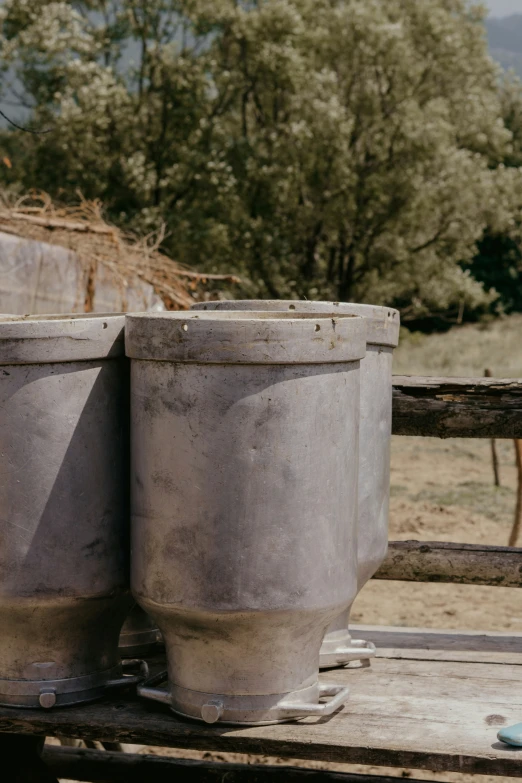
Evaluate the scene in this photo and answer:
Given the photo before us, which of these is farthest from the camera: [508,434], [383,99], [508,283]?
[508,283]

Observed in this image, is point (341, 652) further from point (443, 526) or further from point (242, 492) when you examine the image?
point (443, 526)

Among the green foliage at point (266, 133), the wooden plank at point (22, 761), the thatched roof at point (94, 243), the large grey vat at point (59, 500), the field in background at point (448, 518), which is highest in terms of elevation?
the green foliage at point (266, 133)

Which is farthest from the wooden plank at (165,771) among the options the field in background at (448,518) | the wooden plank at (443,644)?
the field in background at (448,518)

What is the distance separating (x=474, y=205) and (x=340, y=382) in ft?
59.1

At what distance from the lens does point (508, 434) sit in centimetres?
261

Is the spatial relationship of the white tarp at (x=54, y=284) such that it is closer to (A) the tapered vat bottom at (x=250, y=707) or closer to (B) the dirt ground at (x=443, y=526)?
(B) the dirt ground at (x=443, y=526)

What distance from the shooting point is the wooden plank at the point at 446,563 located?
2.62 metres

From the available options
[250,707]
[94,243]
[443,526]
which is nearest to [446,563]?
[250,707]

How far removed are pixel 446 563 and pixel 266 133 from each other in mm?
16759

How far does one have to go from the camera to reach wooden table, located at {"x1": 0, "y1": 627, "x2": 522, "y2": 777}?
160 centimetres

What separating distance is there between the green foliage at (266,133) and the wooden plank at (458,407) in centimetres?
1437

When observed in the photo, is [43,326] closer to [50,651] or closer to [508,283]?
[50,651]

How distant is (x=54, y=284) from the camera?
536 cm

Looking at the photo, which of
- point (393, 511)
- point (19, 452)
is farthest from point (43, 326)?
point (393, 511)
